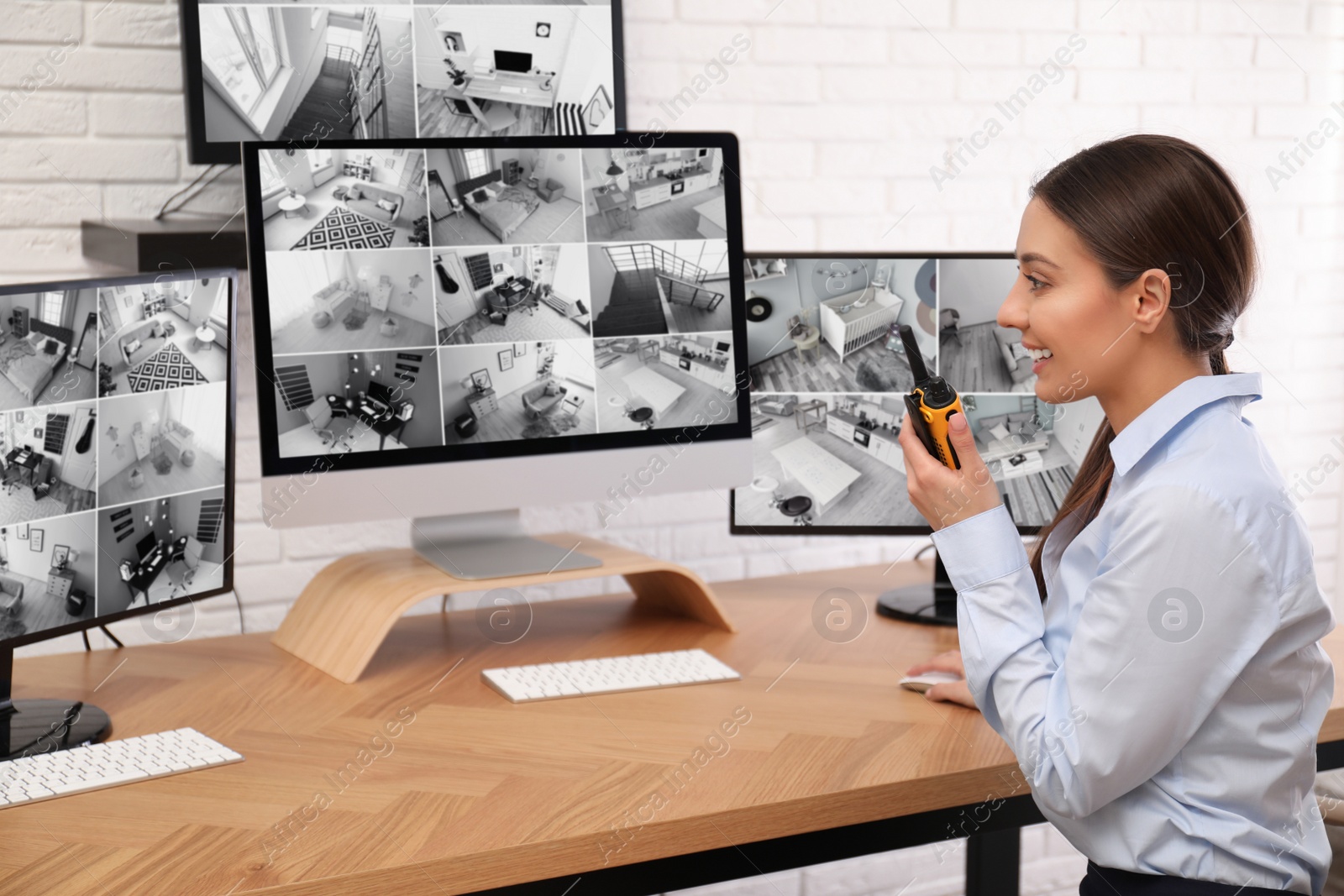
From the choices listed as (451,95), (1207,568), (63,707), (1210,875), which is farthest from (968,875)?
(451,95)

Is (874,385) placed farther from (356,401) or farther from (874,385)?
(356,401)

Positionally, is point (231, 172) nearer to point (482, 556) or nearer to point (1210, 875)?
point (482, 556)

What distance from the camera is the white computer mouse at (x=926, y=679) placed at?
134 cm

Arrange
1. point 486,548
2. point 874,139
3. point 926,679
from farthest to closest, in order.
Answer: point 874,139 → point 486,548 → point 926,679

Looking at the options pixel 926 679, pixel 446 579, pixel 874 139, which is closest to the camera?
pixel 926 679

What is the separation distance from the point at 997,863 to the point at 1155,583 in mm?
719

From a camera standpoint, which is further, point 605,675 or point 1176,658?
point 605,675

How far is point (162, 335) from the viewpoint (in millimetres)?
1278

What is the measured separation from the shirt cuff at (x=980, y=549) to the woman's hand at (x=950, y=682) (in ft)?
0.81

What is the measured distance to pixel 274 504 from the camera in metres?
1.38

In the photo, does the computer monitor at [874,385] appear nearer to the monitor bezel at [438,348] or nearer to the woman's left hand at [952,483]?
the monitor bezel at [438,348]

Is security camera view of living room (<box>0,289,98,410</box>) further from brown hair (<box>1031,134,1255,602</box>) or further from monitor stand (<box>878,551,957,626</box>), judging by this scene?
monitor stand (<box>878,551,957,626</box>)

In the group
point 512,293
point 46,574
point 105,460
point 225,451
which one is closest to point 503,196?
point 512,293

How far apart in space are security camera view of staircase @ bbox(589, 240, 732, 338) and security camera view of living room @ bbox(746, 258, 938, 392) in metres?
0.07
